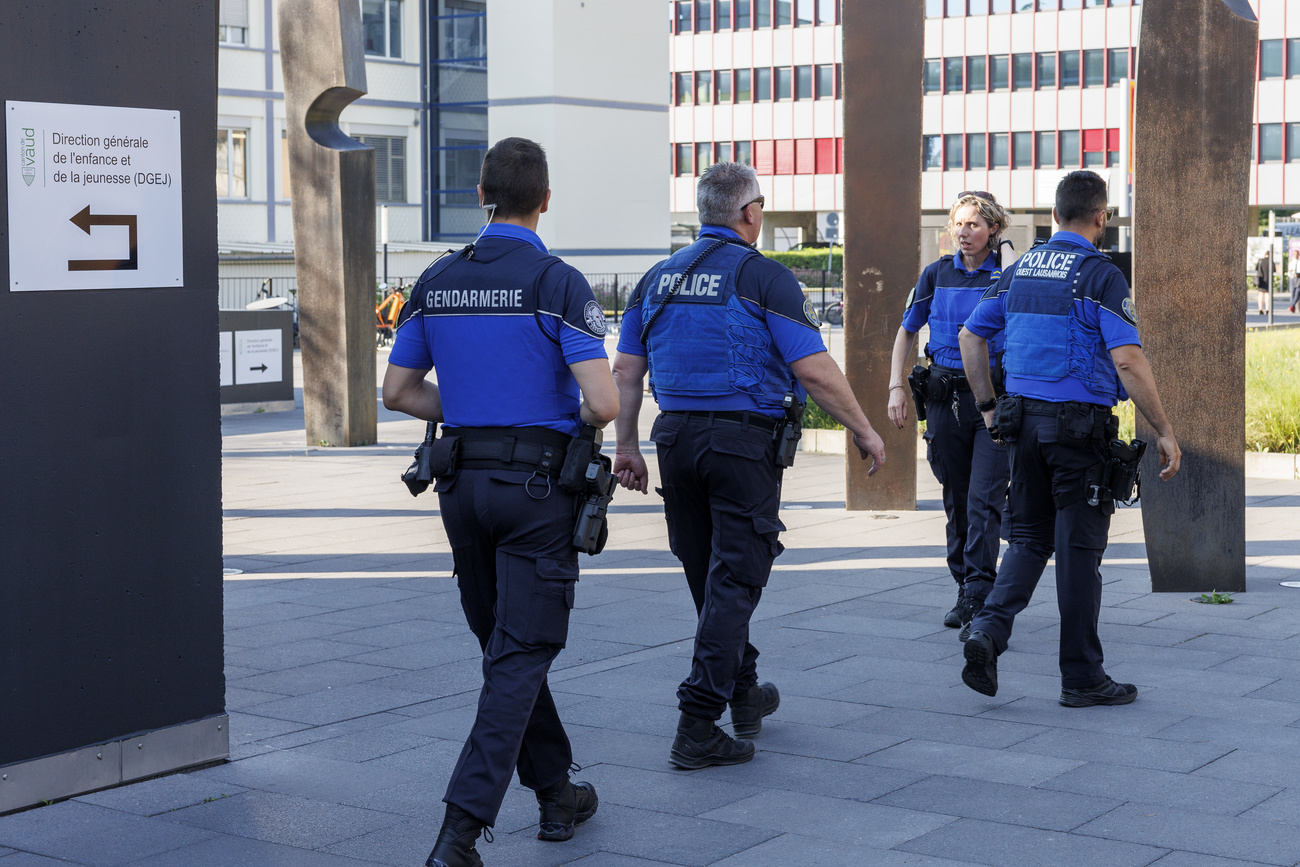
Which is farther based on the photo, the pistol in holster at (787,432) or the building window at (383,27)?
the building window at (383,27)

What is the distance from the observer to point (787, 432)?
533 centimetres

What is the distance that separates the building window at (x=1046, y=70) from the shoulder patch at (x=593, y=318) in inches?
2677

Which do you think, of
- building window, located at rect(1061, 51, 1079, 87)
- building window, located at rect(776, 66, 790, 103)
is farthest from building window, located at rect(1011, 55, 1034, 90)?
building window, located at rect(776, 66, 790, 103)

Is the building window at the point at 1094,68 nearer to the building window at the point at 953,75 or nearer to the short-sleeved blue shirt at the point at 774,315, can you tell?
the building window at the point at 953,75

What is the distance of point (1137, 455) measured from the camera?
5.96m

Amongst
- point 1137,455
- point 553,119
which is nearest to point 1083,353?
point 1137,455

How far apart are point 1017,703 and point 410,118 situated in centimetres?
4189

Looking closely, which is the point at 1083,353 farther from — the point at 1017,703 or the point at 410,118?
the point at 410,118

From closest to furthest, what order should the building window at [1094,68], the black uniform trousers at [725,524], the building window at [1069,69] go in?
Answer: the black uniform trousers at [725,524] < the building window at [1094,68] < the building window at [1069,69]

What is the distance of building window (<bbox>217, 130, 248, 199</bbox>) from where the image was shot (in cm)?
4059

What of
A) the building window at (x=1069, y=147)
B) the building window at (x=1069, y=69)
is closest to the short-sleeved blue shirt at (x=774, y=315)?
the building window at (x=1069, y=147)

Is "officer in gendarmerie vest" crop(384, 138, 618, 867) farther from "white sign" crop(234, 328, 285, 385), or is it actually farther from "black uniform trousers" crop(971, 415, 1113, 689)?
"white sign" crop(234, 328, 285, 385)

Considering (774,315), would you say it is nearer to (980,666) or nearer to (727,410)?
(727,410)

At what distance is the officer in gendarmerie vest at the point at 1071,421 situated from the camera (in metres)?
5.96
